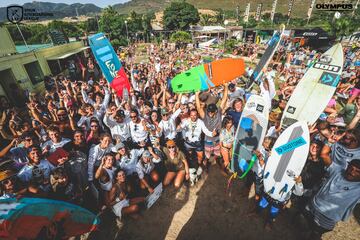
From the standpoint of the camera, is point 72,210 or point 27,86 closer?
point 72,210

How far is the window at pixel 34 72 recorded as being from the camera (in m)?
9.95

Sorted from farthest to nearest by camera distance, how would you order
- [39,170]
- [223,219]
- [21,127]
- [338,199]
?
1. [21,127]
2. [223,219]
3. [39,170]
4. [338,199]

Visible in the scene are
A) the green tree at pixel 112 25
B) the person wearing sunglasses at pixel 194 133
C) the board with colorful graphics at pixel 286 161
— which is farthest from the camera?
the green tree at pixel 112 25

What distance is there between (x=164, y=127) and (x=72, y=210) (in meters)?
2.45

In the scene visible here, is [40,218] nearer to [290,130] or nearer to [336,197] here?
[336,197]

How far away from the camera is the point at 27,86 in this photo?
9523mm

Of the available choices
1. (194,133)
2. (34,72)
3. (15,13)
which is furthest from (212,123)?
(15,13)

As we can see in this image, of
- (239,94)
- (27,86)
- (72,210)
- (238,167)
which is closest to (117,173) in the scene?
(72,210)

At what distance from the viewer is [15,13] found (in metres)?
10.7

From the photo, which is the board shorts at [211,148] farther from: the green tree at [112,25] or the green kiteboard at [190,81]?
the green tree at [112,25]

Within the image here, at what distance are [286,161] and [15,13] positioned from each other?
50.7 ft

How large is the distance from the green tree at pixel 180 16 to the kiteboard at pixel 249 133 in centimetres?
5084

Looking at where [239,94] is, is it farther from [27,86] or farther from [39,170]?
[27,86]

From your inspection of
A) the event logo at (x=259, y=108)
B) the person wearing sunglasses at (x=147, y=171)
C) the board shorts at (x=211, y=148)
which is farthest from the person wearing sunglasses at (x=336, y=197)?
the person wearing sunglasses at (x=147, y=171)
